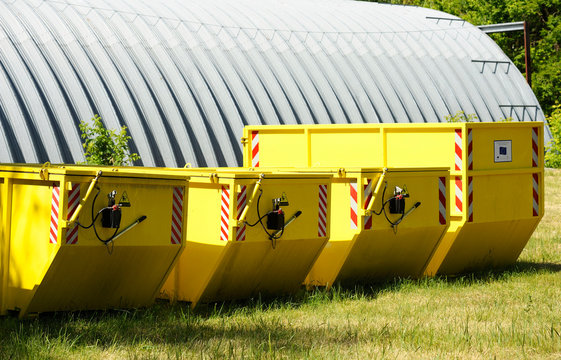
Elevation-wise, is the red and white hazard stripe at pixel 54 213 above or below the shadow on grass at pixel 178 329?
above

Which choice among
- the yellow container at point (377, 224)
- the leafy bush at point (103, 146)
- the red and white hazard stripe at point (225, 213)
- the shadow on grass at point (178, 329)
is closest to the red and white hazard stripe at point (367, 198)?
the yellow container at point (377, 224)

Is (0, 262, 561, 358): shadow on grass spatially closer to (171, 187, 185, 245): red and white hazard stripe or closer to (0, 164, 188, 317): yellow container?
(0, 164, 188, 317): yellow container

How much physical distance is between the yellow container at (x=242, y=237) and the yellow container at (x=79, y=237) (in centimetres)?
Result: 47

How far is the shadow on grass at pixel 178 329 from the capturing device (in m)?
6.59

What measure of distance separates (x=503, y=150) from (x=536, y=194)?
2.97 feet

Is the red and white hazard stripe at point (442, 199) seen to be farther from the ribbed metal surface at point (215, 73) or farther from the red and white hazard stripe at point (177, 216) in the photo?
the ribbed metal surface at point (215, 73)

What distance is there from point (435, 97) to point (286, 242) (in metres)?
16.6

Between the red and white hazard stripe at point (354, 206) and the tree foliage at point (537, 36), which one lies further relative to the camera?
the tree foliage at point (537, 36)

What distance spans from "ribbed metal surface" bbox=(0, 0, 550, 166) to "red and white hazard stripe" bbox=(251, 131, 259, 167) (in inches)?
156

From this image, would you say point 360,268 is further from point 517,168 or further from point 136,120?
point 136,120

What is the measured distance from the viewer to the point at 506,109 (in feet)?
89.0

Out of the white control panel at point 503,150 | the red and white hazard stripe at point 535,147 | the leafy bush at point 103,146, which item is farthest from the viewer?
Result: the leafy bush at point 103,146

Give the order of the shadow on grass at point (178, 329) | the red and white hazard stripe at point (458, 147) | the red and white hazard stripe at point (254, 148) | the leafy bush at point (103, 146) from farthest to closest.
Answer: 1. the leafy bush at point (103, 146)
2. the red and white hazard stripe at point (254, 148)
3. the red and white hazard stripe at point (458, 147)
4. the shadow on grass at point (178, 329)

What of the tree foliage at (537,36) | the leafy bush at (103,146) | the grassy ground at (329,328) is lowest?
the grassy ground at (329,328)
